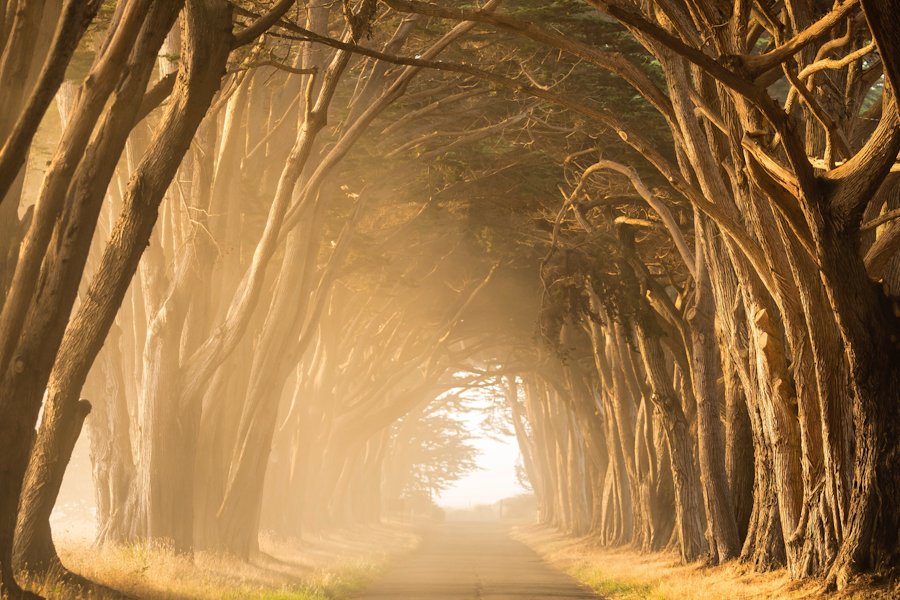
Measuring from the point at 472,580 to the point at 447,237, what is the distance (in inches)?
385

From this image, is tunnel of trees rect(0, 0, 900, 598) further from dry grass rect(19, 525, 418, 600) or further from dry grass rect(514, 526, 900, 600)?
dry grass rect(19, 525, 418, 600)

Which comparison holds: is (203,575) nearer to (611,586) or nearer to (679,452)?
(611,586)

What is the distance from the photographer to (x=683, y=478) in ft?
64.3

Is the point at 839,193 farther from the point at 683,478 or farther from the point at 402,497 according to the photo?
the point at 402,497

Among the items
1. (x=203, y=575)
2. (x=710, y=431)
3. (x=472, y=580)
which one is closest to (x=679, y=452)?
(x=710, y=431)

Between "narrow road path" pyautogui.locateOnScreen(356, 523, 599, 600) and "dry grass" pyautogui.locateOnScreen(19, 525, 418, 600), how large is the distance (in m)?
0.61

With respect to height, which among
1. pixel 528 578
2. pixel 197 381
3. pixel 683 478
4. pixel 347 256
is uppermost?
pixel 347 256

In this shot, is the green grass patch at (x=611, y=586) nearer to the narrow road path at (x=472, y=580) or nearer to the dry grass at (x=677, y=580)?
the dry grass at (x=677, y=580)

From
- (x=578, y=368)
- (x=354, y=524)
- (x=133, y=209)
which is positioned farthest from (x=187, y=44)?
(x=354, y=524)

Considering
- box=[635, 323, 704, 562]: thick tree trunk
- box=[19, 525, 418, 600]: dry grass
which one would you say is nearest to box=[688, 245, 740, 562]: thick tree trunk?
box=[635, 323, 704, 562]: thick tree trunk

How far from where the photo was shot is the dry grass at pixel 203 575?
11.0 meters

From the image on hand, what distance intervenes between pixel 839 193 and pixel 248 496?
1200 centimetres

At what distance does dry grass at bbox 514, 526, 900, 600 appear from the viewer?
433 inches

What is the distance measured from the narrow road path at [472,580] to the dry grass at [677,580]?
0.50 metres
